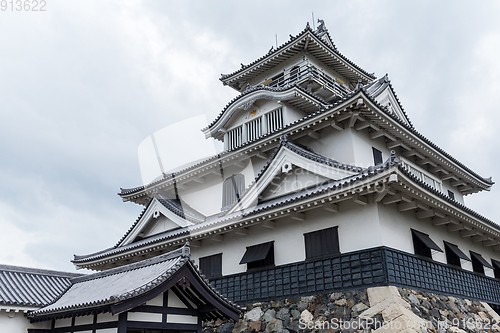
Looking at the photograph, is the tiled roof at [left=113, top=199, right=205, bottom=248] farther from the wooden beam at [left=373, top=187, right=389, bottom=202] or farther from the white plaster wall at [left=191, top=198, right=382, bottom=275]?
the wooden beam at [left=373, top=187, right=389, bottom=202]

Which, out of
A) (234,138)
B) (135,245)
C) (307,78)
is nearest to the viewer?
(135,245)

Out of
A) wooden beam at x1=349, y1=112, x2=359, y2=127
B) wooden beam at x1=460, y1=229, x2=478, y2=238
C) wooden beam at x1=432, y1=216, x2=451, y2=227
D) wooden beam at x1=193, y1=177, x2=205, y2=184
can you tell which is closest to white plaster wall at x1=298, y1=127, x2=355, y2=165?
wooden beam at x1=349, y1=112, x2=359, y2=127

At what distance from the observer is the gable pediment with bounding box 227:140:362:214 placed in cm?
1422

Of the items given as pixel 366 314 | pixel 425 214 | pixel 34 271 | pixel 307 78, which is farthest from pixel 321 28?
pixel 34 271

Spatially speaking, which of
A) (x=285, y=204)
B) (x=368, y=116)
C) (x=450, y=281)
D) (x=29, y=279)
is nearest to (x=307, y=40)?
(x=368, y=116)

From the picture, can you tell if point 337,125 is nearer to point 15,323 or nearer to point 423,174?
point 423,174

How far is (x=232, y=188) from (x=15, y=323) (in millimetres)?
10087

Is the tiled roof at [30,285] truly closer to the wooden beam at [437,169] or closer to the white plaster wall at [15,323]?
the white plaster wall at [15,323]

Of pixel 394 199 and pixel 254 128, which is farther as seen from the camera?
pixel 254 128

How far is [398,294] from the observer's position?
11109 millimetres

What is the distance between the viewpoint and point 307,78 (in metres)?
21.5

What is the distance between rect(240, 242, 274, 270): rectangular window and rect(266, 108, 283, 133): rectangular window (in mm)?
6973

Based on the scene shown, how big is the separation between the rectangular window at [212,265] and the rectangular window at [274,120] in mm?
7061

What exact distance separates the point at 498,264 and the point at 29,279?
66.4 ft
